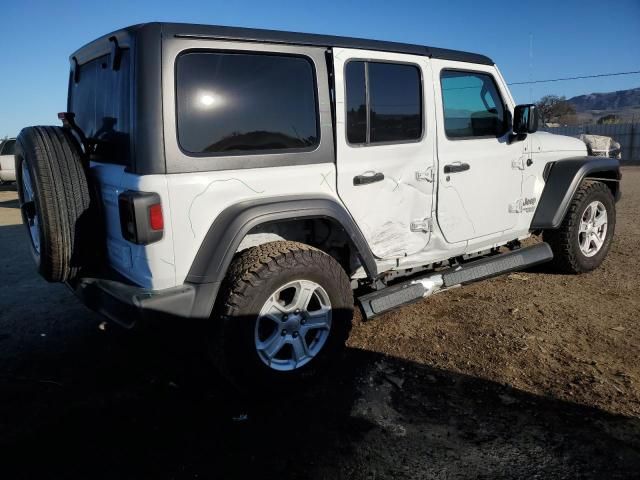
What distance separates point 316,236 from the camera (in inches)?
129

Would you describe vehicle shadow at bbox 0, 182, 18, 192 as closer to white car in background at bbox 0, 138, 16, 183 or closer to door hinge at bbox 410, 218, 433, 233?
white car in background at bbox 0, 138, 16, 183

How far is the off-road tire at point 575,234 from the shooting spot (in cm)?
439

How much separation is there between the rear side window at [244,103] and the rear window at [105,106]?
29 centimetres

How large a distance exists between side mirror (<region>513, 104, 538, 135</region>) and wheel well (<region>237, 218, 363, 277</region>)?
5.88ft

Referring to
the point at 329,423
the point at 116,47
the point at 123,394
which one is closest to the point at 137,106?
the point at 116,47

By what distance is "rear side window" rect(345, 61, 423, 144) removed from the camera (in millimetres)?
3045

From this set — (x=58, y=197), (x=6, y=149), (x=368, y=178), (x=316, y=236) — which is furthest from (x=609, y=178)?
(x=6, y=149)

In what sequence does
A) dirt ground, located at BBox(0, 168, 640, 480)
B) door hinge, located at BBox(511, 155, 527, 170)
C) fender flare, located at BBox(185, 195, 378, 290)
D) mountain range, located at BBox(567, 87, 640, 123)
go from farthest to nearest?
mountain range, located at BBox(567, 87, 640, 123) → door hinge, located at BBox(511, 155, 527, 170) → fender flare, located at BBox(185, 195, 378, 290) → dirt ground, located at BBox(0, 168, 640, 480)

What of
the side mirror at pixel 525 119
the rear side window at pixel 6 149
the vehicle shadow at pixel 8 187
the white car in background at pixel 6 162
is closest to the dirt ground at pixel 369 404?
the side mirror at pixel 525 119

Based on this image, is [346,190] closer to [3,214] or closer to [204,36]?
[204,36]

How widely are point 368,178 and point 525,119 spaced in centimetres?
163

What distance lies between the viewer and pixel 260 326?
2820mm

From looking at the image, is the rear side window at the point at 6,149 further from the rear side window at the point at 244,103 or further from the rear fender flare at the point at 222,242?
the rear fender flare at the point at 222,242

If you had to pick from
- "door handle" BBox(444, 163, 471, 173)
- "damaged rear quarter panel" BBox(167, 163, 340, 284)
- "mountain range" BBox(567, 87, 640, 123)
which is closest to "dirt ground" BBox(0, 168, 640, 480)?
"damaged rear quarter panel" BBox(167, 163, 340, 284)
